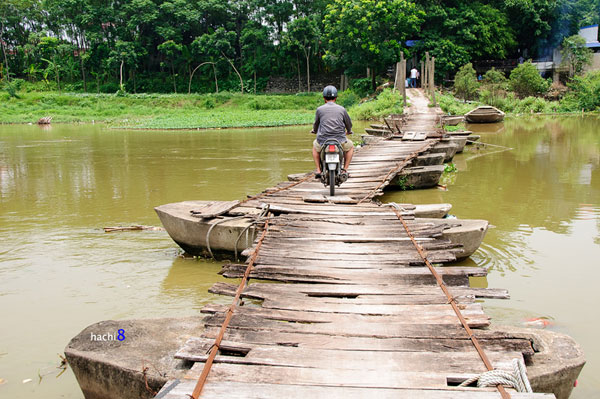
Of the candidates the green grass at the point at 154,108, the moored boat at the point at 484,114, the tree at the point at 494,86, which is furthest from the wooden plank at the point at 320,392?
the tree at the point at 494,86

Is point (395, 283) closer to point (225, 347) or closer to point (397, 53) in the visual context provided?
point (225, 347)

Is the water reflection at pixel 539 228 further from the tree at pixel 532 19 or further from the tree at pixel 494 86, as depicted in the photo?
the tree at pixel 532 19

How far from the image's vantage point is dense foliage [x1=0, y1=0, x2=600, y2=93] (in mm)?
30594

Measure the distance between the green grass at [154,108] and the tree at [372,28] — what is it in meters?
4.42

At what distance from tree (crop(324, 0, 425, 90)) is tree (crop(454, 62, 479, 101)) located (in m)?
4.10

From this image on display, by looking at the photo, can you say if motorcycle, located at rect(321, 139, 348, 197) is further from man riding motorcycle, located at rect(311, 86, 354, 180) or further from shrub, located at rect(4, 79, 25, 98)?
shrub, located at rect(4, 79, 25, 98)

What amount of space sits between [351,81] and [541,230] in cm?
2886

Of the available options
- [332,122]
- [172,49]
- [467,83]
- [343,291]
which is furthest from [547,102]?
[343,291]

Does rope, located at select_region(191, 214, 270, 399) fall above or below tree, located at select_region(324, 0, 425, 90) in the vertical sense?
below

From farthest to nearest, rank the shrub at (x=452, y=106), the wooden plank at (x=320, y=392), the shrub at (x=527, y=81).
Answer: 1. the shrub at (x=527, y=81)
2. the shrub at (x=452, y=106)
3. the wooden plank at (x=320, y=392)

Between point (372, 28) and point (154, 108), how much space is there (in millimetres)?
14978

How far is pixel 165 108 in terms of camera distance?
35.1 m

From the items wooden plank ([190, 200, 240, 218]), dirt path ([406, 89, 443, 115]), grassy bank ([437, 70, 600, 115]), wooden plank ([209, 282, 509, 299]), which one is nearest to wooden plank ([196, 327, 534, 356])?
wooden plank ([209, 282, 509, 299])

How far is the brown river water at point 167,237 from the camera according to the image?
4.23m
